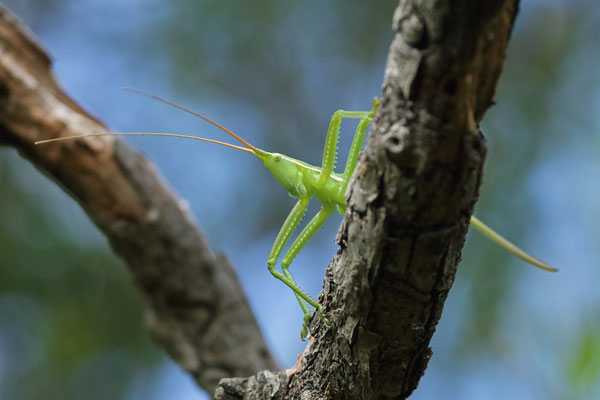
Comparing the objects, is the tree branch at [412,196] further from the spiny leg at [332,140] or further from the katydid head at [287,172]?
the katydid head at [287,172]

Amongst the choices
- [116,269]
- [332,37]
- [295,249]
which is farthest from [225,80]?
[295,249]

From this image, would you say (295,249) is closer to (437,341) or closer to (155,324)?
(155,324)

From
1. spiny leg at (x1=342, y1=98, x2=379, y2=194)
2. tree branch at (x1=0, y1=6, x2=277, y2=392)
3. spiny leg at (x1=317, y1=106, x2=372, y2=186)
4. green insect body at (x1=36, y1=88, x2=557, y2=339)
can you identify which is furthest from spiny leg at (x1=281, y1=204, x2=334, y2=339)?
tree branch at (x1=0, y1=6, x2=277, y2=392)

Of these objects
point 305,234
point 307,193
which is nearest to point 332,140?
point 307,193

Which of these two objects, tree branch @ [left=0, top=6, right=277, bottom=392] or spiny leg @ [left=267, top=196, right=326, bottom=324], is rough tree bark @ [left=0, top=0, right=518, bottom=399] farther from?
tree branch @ [left=0, top=6, right=277, bottom=392]

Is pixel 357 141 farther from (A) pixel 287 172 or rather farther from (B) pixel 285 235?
(B) pixel 285 235

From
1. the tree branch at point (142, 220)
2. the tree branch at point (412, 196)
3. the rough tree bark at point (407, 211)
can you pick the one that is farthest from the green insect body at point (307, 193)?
the tree branch at point (142, 220)
